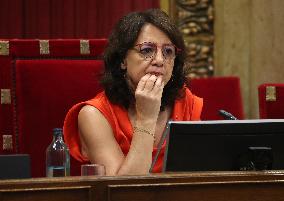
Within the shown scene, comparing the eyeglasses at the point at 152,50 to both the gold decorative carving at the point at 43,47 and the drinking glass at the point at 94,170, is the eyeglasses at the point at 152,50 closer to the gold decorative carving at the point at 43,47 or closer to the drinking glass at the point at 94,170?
the gold decorative carving at the point at 43,47

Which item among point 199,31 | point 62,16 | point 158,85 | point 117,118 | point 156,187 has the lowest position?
point 156,187

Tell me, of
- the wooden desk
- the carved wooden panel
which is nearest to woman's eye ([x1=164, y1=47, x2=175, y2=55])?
the wooden desk

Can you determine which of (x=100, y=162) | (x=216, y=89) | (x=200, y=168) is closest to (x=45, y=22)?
(x=216, y=89)

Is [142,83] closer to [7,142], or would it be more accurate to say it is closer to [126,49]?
[126,49]

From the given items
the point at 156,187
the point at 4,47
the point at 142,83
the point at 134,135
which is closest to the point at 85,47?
the point at 4,47

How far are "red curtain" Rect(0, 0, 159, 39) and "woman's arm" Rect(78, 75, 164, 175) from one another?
2683mm

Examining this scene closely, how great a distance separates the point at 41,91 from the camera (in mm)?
2127

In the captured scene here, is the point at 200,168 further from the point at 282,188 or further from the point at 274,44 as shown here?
the point at 274,44

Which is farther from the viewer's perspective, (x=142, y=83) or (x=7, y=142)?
(x=7, y=142)

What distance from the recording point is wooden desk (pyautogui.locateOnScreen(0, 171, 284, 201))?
1.10m

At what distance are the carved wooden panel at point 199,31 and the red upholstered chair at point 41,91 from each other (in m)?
1.98

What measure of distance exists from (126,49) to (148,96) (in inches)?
8.2

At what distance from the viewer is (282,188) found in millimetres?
1181

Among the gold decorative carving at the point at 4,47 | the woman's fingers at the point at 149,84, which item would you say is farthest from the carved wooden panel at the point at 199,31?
the woman's fingers at the point at 149,84
